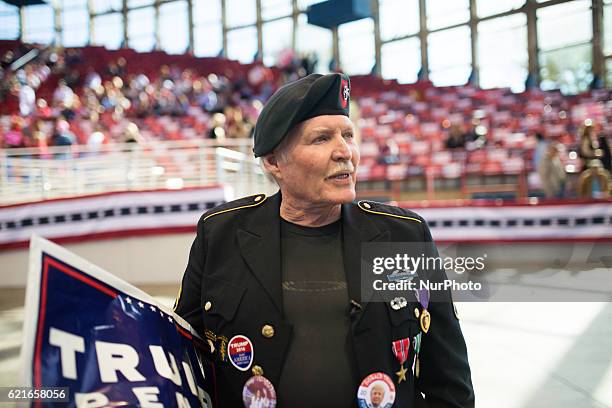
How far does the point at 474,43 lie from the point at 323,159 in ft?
56.7

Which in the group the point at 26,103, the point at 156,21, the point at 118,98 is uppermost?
the point at 156,21

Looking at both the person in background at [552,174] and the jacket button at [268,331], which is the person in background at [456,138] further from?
the jacket button at [268,331]

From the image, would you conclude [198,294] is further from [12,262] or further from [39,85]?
[39,85]

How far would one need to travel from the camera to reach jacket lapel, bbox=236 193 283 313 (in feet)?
4.73

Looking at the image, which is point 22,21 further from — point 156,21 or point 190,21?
point 190,21

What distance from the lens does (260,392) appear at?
1395 mm

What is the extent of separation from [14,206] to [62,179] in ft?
4.25

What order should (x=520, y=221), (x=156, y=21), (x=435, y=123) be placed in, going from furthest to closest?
(x=156, y=21) < (x=435, y=123) < (x=520, y=221)

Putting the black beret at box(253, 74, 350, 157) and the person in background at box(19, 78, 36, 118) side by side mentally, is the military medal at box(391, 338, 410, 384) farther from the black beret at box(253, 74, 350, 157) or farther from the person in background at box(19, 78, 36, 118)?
the person in background at box(19, 78, 36, 118)

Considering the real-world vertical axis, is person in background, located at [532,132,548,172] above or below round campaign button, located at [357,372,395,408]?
above

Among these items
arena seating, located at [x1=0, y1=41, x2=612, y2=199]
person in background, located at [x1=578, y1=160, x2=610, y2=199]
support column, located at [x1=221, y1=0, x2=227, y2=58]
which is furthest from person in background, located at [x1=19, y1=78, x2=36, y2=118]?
person in background, located at [x1=578, y1=160, x2=610, y2=199]

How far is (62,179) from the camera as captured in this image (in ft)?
27.2

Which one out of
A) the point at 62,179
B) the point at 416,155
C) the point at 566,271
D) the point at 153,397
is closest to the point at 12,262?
the point at 62,179

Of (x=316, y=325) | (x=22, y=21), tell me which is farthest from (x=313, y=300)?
(x=22, y=21)
